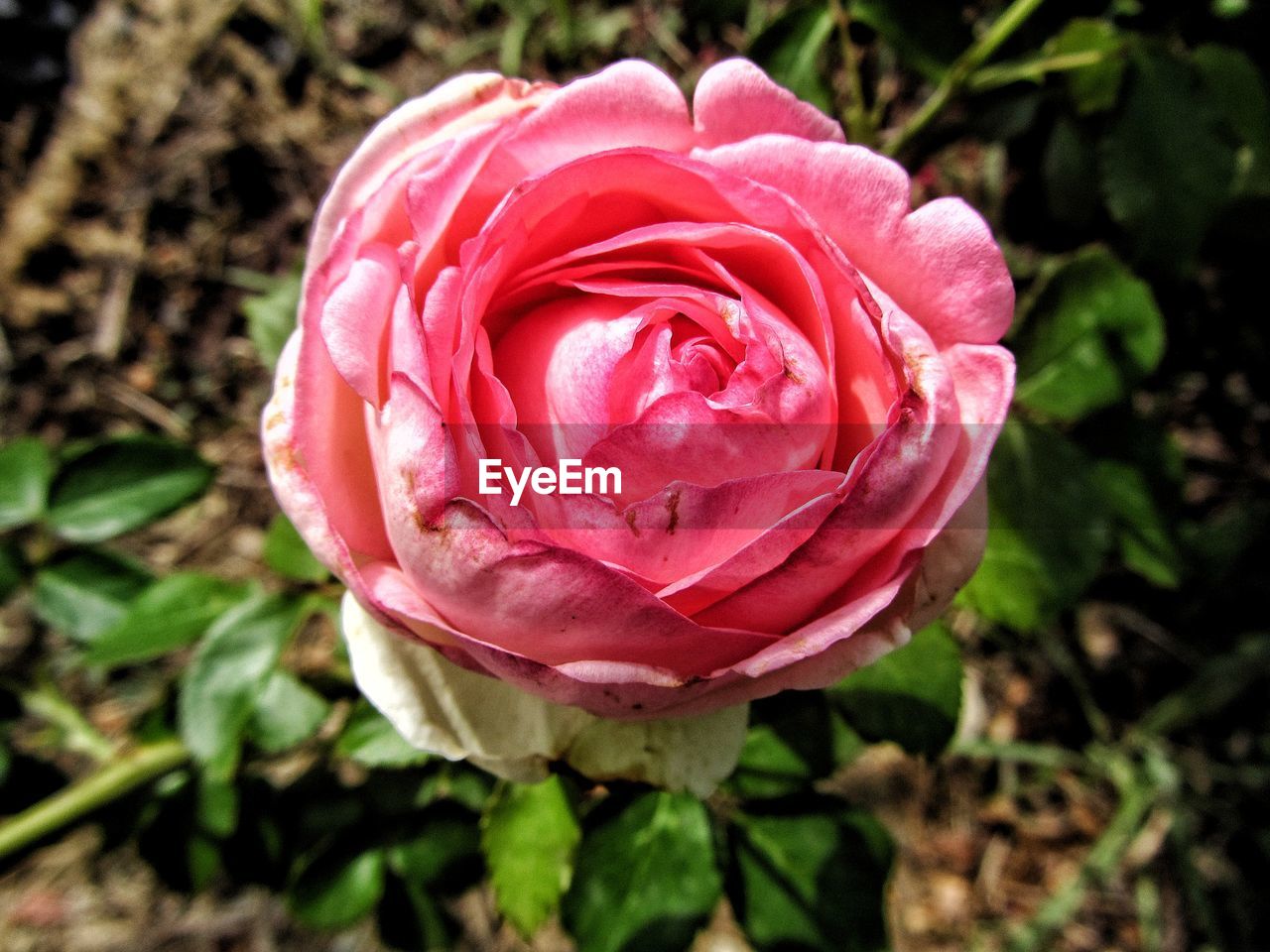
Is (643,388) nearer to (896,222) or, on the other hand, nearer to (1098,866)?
(896,222)

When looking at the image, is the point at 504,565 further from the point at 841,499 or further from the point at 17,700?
the point at 17,700

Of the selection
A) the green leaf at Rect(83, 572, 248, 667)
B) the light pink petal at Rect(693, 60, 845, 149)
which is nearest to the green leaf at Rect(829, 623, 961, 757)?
the light pink petal at Rect(693, 60, 845, 149)

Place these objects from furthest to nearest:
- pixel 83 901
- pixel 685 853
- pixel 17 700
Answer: pixel 83 901 → pixel 17 700 → pixel 685 853

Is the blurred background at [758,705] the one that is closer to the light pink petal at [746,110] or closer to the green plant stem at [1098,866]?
the green plant stem at [1098,866]

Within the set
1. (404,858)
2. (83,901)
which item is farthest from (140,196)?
(404,858)

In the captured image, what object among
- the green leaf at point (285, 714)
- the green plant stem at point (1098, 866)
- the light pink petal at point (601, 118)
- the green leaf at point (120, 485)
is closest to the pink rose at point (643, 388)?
the light pink petal at point (601, 118)

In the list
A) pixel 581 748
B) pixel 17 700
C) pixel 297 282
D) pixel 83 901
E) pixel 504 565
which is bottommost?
pixel 83 901
